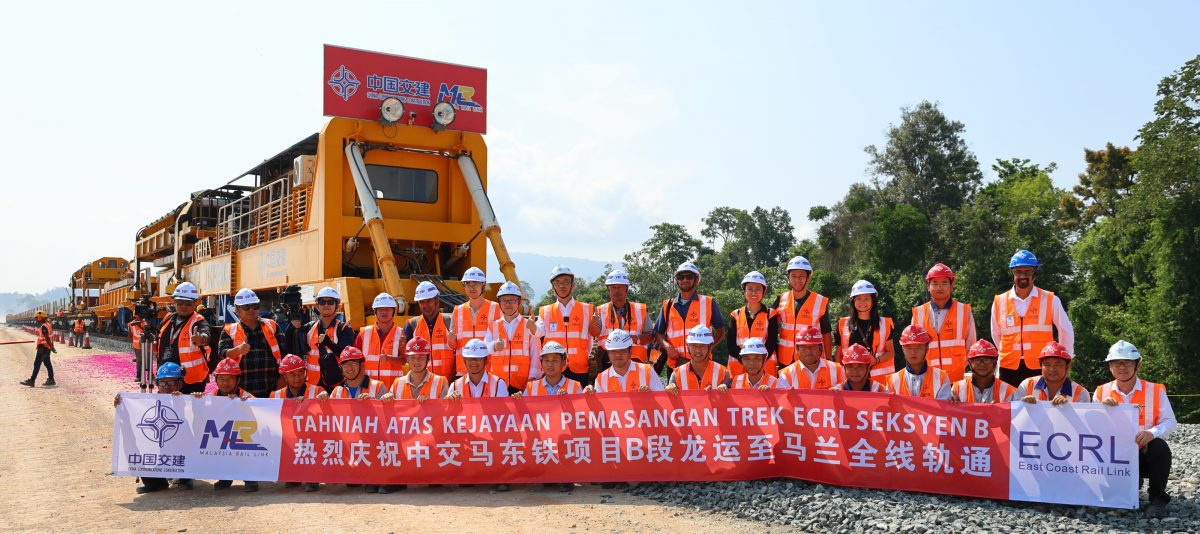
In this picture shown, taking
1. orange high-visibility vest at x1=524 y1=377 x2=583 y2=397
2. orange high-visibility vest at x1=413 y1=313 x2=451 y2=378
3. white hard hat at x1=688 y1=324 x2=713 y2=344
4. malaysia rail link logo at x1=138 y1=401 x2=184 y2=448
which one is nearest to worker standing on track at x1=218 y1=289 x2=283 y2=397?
malaysia rail link logo at x1=138 y1=401 x2=184 y2=448

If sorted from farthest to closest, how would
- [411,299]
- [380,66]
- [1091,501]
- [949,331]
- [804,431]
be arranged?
[380,66] → [411,299] → [949,331] → [804,431] → [1091,501]

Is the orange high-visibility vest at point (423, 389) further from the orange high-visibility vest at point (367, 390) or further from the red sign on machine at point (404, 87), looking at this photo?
the red sign on machine at point (404, 87)

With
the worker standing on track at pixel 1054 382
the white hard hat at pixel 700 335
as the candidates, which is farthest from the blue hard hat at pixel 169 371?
the worker standing on track at pixel 1054 382

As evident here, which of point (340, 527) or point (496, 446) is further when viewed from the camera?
point (496, 446)

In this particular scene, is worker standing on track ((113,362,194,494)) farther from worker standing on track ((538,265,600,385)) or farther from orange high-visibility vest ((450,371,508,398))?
worker standing on track ((538,265,600,385))

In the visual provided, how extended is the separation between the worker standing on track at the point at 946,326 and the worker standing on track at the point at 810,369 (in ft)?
2.88

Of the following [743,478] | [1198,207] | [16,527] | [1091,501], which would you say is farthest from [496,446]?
[1198,207]

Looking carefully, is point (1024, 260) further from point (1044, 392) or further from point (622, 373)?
point (622, 373)

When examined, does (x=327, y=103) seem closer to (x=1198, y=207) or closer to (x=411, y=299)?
(x=411, y=299)

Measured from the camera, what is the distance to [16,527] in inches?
252

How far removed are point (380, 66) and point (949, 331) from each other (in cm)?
943

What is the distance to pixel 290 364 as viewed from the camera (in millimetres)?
7617

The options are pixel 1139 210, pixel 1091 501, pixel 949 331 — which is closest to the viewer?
pixel 1091 501

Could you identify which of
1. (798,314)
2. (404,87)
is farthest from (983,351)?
(404,87)
